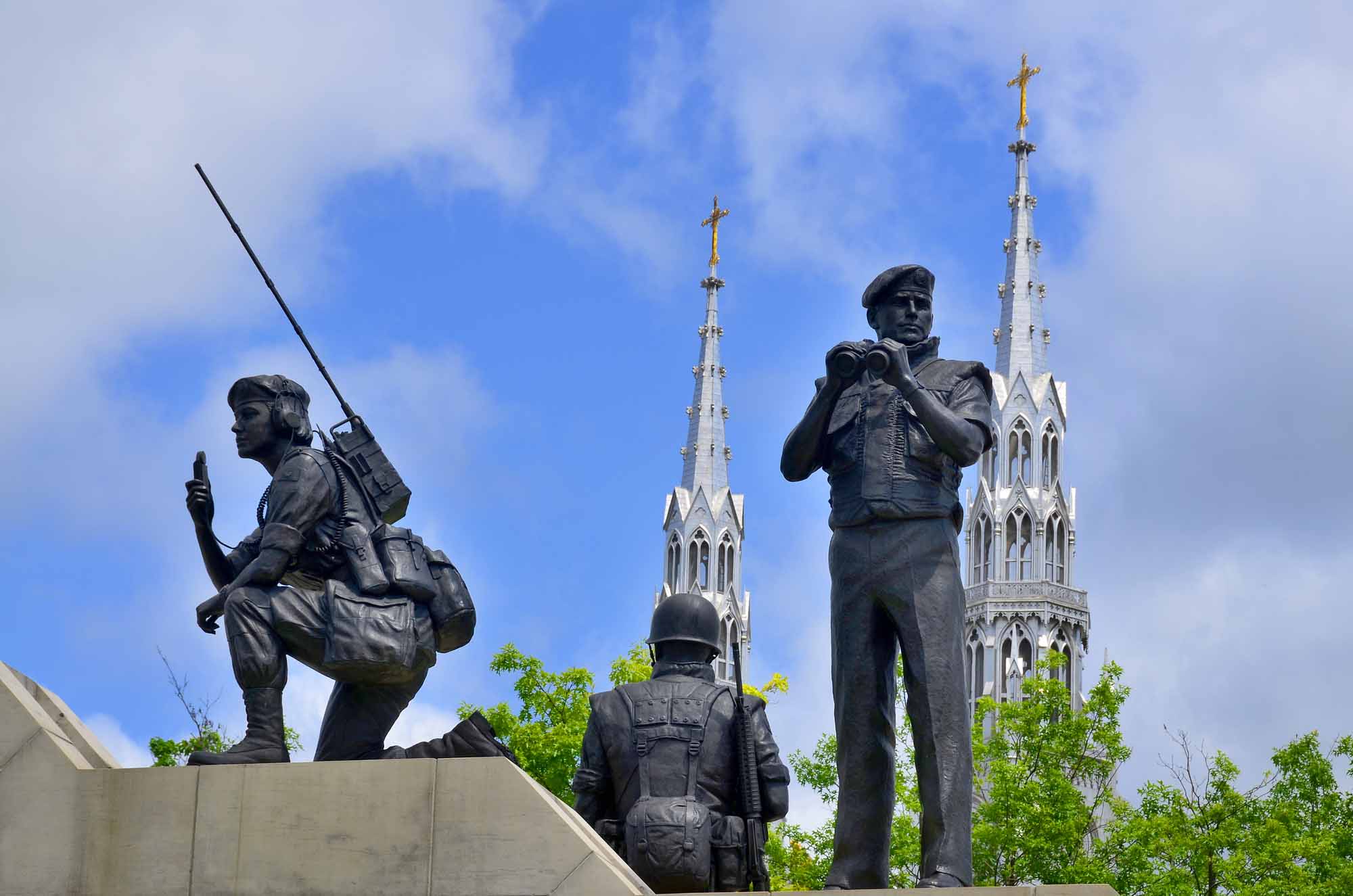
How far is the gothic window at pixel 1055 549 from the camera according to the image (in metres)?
70.5

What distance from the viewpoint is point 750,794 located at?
1126 cm

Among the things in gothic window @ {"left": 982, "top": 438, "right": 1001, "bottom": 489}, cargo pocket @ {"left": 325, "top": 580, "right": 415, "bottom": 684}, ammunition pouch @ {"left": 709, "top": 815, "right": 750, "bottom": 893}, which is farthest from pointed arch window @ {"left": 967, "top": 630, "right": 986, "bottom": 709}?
cargo pocket @ {"left": 325, "top": 580, "right": 415, "bottom": 684}

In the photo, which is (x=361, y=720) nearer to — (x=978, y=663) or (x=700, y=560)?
(x=978, y=663)

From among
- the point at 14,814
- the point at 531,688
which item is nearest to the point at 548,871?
the point at 14,814

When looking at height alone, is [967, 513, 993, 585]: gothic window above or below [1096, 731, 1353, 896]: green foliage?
above

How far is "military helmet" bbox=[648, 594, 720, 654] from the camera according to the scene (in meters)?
11.9

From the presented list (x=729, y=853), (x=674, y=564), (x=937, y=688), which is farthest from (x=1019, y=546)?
(x=937, y=688)

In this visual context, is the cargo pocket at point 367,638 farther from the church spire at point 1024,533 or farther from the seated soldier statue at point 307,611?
the church spire at point 1024,533

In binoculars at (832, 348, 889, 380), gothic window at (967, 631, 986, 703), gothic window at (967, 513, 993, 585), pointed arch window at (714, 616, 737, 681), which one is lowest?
binoculars at (832, 348, 889, 380)

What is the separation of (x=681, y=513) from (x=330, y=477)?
6622cm

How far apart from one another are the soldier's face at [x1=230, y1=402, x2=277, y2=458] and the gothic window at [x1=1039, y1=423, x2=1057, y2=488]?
60835 millimetres

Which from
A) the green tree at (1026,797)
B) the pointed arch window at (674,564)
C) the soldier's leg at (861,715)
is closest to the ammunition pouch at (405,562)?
the soldier's leg at (861,715)

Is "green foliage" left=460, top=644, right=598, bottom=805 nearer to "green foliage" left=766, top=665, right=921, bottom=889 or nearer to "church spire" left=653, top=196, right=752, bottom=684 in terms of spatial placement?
"green foliage" left=766, top=665, right=921, bottom=889

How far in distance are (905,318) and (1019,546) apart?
60813 millimetres
